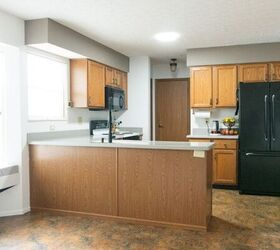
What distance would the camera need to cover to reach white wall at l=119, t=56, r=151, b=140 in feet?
19.4

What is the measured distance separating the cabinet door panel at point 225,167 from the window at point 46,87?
8.30 ft

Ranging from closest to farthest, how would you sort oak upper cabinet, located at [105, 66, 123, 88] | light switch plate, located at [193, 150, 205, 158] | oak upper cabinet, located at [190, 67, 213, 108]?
light switch plate, located at [193, 150, 205, 158]
oak upper cabinet, located at [190, 67, 213, 108]
oak upper cabinet, located at [105, 66, 123, 88]

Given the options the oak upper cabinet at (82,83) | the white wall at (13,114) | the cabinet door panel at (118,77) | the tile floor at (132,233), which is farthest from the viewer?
the cabinet door panel at (118,77)

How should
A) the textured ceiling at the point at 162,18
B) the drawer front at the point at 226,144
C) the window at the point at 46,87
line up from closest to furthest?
1. the textured ceiling at the point at 162,18
2. the window at the point at 46,87
3. the drawer front at the point at 226,144

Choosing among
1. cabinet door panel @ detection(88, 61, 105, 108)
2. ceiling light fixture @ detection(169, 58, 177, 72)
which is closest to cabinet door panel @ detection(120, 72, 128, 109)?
cabinet door panel @ detection(88, 61, 105, 108)

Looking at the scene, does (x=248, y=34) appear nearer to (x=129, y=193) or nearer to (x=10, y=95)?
(x=129, y=193)

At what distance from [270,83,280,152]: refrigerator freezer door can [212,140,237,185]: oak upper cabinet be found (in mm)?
594

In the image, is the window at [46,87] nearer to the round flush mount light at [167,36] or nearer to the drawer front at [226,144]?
the round flush mount light at [167,36]

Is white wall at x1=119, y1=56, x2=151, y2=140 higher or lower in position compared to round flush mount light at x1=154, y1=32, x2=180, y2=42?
lower

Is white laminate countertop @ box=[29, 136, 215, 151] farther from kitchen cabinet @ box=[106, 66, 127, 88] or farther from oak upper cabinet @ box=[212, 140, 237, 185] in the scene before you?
kitchen cabinet @ box=[106, 66, 127, 88]

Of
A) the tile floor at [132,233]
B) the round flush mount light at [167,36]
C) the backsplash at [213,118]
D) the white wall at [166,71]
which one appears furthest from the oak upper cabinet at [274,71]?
the tile floor at [132,233]

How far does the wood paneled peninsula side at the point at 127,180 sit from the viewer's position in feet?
10.0

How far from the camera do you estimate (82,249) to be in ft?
8.68

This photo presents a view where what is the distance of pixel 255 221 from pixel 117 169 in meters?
1.63
